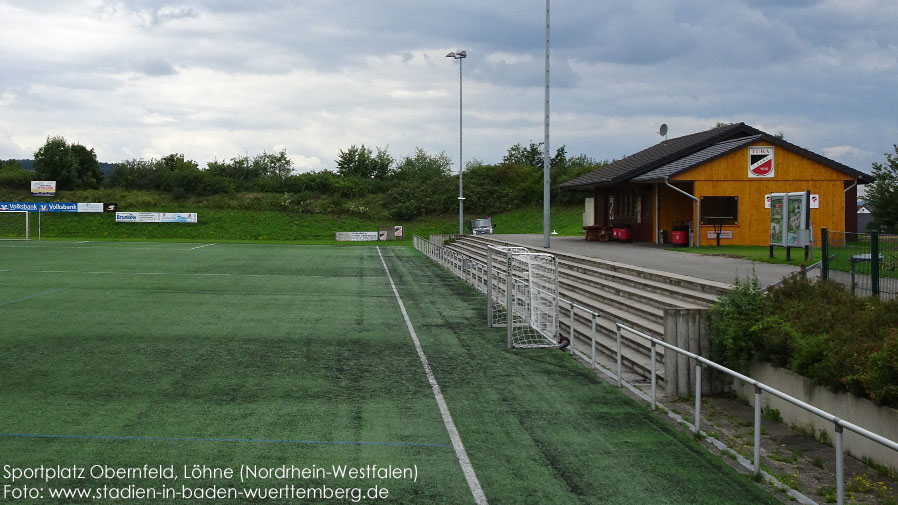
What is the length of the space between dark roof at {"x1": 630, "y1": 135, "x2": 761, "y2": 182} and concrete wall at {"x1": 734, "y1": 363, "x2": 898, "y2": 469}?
20554 mm

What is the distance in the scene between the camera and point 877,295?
10.3 meters

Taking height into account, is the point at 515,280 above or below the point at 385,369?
above

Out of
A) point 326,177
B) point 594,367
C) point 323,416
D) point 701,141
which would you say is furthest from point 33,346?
point 326,177

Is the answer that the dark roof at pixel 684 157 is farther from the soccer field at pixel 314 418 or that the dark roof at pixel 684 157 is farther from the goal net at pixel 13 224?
the goal net at pixel 13 224

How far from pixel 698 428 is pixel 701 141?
28.4 metres

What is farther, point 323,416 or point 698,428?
point 323,416

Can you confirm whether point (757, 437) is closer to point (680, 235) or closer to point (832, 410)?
point (832, 410)

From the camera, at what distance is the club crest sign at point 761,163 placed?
29.9 metres

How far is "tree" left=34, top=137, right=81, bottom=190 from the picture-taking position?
93438 millimetres

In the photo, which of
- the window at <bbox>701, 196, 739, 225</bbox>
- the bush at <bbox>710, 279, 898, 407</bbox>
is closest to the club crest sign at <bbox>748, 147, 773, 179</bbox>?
the window at <bbox>701, 196, 739, 225</bbox>

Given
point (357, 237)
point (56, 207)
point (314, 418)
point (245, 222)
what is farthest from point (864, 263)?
point (56, 207)

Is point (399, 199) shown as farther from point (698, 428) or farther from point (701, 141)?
point (698, 428)

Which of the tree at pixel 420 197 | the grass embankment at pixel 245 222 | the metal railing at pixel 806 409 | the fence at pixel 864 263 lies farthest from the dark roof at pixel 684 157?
the tree at pixel 420 197

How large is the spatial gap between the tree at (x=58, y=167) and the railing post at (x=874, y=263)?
96.2 meters
